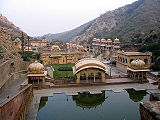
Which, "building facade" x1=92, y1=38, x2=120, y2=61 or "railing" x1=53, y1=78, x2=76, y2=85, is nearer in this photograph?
"railing" x1=53, y1=78, x2=76, y2=85

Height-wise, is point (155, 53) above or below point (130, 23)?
below

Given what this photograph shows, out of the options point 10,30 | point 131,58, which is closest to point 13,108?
point 131,58

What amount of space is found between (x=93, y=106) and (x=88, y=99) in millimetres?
1727

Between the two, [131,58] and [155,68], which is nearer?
[155,68]

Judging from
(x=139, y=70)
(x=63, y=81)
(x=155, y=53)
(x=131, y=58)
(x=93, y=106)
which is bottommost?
(x=93, y=106)

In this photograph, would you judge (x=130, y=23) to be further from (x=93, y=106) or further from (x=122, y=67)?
(x=93, y=106)

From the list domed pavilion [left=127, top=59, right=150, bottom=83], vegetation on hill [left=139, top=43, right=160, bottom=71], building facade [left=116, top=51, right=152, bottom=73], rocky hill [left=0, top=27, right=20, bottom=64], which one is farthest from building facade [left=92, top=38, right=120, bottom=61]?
rocky hill [left=0, top=27, right=20, bottom=64]

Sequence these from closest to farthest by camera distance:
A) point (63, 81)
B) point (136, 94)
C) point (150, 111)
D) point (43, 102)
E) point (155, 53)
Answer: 1. point (150, 111)
2. point (43, 102)
3. point (136, 94)
4. point (63, 81)
5. point (155, 53)

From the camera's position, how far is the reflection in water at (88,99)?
17316 millimetres

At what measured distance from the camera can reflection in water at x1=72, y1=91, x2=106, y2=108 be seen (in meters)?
17.3

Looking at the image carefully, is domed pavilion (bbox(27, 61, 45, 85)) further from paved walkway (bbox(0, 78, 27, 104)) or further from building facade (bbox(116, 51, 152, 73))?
building facade (bbox(116, 51, 152, 73))

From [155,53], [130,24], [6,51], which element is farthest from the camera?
[130,24]

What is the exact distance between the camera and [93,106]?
16.9 meters

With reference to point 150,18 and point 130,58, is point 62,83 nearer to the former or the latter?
point 130,58
